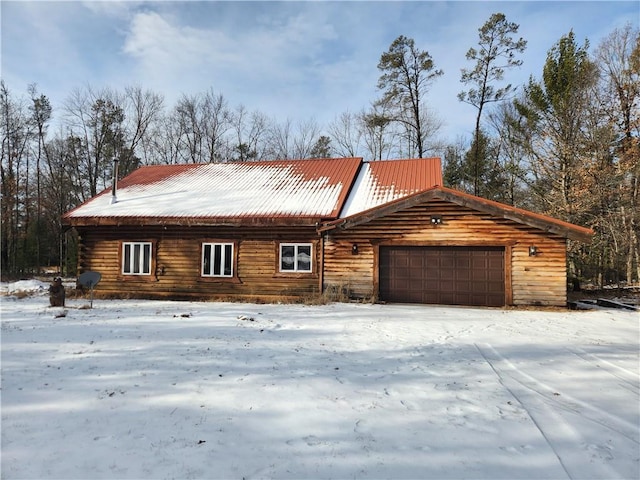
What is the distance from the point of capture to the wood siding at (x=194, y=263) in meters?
15.0

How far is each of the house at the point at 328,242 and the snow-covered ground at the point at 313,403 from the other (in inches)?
185

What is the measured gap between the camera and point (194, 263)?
15.8 metres

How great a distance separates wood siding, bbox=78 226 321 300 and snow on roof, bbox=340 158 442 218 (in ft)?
9.12

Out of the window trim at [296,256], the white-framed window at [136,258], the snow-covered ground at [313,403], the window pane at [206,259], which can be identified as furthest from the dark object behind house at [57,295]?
the window trim at [296,256]

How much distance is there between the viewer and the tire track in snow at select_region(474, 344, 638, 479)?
11.6 feet

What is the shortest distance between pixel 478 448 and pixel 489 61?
94.9 feet

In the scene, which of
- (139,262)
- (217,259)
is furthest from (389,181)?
(139,262)

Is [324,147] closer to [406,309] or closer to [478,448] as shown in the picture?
[406,309]

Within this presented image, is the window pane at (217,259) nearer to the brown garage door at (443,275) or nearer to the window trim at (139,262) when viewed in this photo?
the window trim at (139,262)

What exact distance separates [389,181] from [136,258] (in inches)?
454

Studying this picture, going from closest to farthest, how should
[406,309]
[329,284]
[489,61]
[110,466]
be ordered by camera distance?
[110,466] < [406,309] < [329,284] < [489,61]

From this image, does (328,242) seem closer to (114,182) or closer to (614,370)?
(614,370)

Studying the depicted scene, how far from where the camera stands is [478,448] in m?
3.82

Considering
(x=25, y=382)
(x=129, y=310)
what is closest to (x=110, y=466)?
(x=25, y=382)
